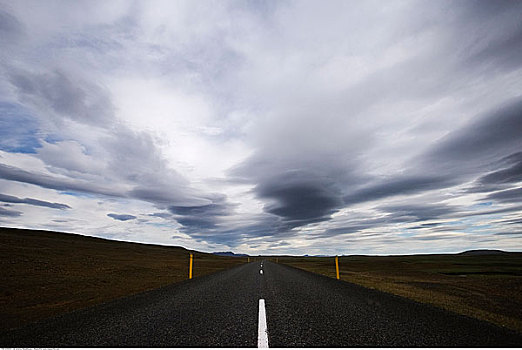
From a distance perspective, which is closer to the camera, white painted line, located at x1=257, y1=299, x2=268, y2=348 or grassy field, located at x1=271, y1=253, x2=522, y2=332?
white painted line, located at x1=257, y1=299, x2=268, y2=348

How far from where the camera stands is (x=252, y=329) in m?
4.61

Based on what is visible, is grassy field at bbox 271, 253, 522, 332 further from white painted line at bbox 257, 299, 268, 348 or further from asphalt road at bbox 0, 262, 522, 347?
white painted line at bbox 257, 299, 268, 348

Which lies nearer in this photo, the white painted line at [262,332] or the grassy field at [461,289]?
the white painted line at [262,332]

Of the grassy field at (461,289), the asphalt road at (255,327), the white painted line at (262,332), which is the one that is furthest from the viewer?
the grassy field at (461,289)

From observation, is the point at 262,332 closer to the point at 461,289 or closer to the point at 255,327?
the point at 255,327

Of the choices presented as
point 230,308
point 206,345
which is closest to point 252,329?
point 206,345

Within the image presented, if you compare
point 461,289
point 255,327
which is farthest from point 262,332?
point 461,289

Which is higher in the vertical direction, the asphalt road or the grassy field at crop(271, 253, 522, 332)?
the asphalt road

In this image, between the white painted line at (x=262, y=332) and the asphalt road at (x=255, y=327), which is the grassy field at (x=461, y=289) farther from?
the white painted line at (x=262, y=332)

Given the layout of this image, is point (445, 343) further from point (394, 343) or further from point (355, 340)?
point (355, 340)

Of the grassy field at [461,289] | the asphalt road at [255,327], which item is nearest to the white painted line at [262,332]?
the asphalt road at [255,327]

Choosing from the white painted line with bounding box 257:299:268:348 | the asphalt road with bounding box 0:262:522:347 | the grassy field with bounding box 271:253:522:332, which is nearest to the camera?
the white painted line with bounding box 257:299:268:348

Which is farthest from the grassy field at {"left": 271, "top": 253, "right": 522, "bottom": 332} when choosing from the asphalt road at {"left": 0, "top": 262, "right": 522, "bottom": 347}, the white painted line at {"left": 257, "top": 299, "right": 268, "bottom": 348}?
the white painted line at {"left": 257, "top": 299, "right": 268, "bottom": 348}

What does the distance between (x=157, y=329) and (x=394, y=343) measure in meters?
3.91
